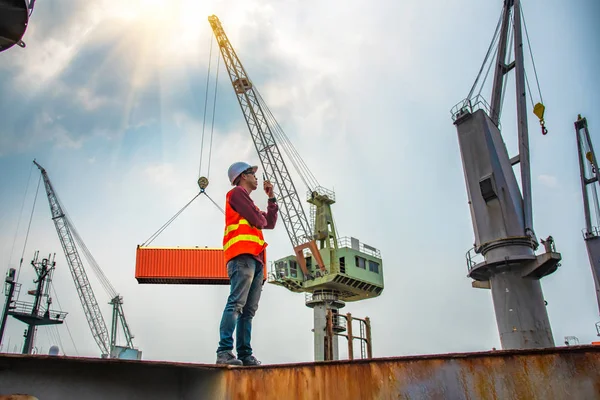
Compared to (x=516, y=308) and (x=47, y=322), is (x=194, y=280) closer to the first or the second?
(x=516, y=308)

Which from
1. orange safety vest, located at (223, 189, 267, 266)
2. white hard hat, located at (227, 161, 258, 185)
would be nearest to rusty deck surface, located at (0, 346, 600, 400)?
orange safety vest, located at (223, 189, 267, 266)

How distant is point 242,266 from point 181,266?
17.1 m

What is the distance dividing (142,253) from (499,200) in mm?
17163

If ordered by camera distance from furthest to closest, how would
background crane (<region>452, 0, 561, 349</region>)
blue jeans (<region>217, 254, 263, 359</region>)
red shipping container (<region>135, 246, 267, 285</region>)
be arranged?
red shipping container (<region>135, 246, 267, 285</region>)
background crane (<region>452, 0, 561, 349</region>)
blue jeans (<region>217, 254, 263, 359</region>)

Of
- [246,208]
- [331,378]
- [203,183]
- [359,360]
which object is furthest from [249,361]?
[203,183]

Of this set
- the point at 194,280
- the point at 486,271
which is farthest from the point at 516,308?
the point at 194,280

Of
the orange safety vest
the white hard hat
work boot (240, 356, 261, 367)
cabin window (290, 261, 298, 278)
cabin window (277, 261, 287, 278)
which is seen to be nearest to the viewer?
work boot (240, 356, 261, 367)

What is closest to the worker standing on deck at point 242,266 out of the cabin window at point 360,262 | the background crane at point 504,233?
the background crane at point 504,233

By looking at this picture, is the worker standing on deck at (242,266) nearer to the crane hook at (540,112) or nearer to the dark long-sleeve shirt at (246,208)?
the dark long-sleeve shirt at (246,208)

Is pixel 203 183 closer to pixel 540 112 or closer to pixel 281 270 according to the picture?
pixel 281 270

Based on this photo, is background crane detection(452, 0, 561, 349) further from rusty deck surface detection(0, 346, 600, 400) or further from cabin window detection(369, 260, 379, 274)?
cabin window detection(369, 260, 379, 274)

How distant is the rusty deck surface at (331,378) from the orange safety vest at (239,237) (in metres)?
1.37

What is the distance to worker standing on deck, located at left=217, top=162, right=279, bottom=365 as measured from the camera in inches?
180

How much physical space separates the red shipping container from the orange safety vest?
1470 cm
